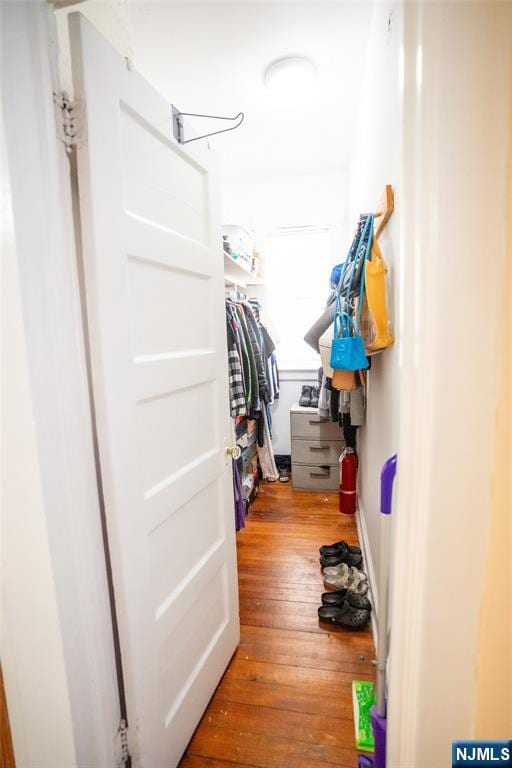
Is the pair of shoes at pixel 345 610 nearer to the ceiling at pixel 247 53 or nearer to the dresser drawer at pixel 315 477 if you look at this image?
the dresser drawer at pixel 315 477

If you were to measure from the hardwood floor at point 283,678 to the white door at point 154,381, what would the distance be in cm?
11

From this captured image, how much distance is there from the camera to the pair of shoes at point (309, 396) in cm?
316

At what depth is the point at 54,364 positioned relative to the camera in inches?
29.6

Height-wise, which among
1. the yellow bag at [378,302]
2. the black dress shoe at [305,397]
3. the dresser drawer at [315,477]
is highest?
the yellow bag at [378,302]

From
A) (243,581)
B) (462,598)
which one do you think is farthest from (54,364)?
(243,581)

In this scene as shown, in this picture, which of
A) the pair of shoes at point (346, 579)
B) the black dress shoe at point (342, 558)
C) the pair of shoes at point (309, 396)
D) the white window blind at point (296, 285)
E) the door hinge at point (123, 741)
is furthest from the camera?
the white window blind at point (296, 285)

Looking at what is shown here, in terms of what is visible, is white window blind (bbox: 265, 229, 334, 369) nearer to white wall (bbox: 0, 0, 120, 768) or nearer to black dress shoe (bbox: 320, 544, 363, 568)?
black dress shoe (bbox: 320, 544, 363, 568)

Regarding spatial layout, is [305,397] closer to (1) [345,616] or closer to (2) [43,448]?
(1) [345,616]

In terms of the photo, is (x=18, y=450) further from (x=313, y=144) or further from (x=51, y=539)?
(x=313, y=144)

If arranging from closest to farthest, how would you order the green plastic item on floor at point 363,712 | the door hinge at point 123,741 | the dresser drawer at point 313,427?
the door hinge at point 123,741, the green plastic item on floor at point 363,712, the dresser drawer at point 313,427

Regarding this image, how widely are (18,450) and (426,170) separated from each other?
86 cm

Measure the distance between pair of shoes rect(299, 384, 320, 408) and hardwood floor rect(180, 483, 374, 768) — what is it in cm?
125

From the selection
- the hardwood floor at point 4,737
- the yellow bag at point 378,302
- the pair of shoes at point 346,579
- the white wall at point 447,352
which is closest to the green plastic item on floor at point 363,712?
the pair of shoes at point 346,579

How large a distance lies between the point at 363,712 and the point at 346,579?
0.66 meters
